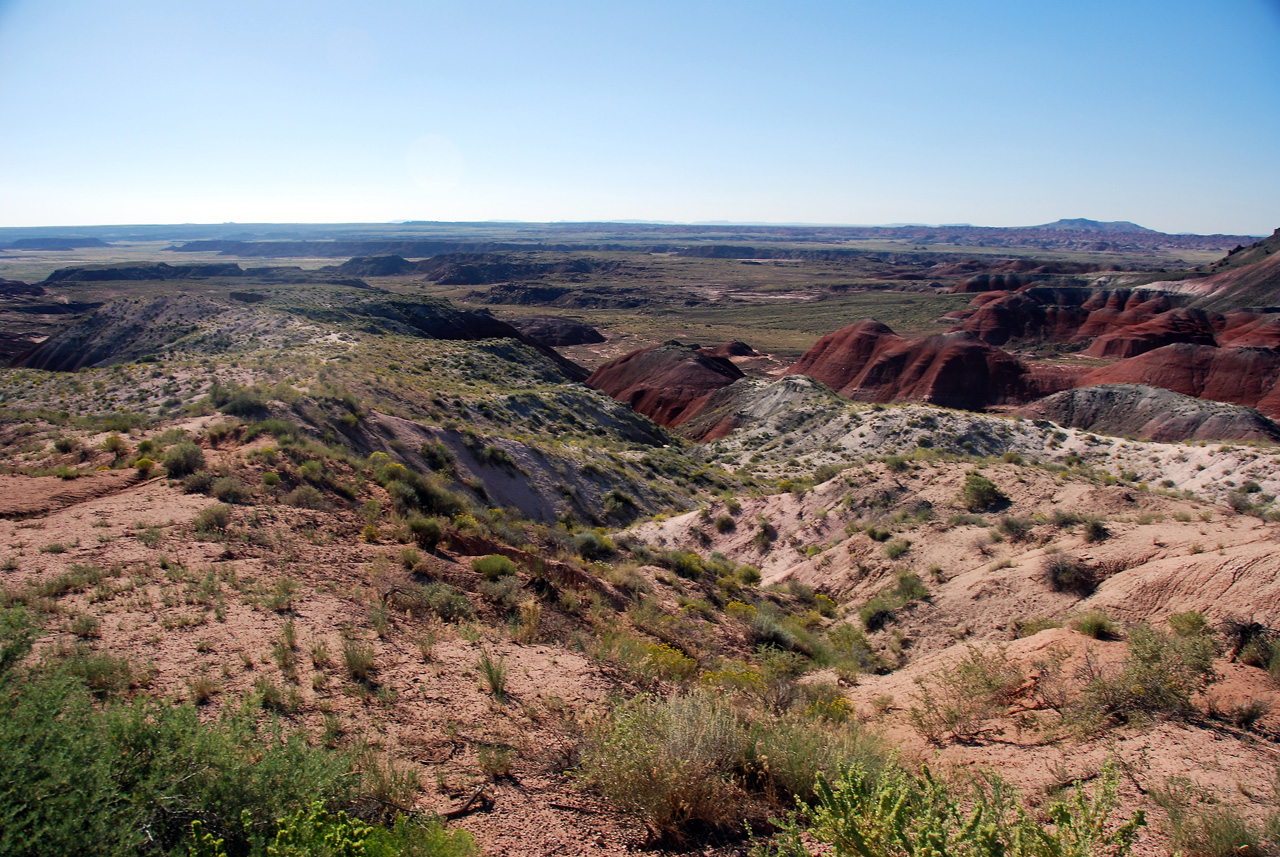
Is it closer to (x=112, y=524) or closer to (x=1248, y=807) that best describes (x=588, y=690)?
(x=1248, y=807)

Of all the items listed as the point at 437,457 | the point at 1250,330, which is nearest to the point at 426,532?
the point at 437,457

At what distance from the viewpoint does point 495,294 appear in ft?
396

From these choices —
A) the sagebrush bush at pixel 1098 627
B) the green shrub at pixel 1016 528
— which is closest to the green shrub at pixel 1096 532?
the green shrub at pixel 1016 528

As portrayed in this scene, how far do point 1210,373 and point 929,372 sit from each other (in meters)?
19.2

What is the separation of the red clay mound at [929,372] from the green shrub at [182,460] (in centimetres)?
4694

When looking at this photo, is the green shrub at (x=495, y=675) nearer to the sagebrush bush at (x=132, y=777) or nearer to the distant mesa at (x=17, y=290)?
the sagebrush bush at (x=132, y=777)

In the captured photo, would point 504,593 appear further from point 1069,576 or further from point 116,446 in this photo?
point 116,446

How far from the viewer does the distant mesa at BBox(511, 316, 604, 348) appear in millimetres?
79250

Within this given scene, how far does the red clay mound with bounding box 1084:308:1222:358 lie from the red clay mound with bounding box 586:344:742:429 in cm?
4046

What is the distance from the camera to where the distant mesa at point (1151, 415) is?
31016 mm

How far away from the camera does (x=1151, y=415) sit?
114ft

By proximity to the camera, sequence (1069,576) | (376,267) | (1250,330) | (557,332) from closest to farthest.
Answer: (1069,576)
(1250,330)
(557,332)
(376,267)

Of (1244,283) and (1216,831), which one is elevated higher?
(1244,283)

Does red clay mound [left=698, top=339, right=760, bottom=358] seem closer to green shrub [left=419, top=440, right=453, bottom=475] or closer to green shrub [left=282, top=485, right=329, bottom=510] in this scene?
green shrub [left=419, top=440, right=453, bottom=475]
